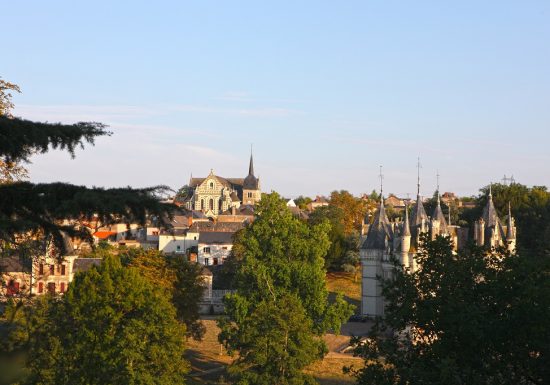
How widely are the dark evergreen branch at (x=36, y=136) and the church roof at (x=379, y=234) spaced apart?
62.5 metres

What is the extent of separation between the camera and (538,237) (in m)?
97.4

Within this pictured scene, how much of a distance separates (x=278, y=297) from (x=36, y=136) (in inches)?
1692

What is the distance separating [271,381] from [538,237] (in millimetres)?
56730

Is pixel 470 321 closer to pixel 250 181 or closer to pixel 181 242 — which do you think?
pixel 181 242

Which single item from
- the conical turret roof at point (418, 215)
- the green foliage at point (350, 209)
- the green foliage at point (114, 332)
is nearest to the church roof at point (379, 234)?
the conical turret roof at point (418, 215)

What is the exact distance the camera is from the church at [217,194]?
A: 7013 inches

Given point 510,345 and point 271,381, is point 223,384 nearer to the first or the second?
point 271,381

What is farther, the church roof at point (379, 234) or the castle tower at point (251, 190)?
the castle tower at point (251, 190)

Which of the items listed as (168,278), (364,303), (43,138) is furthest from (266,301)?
(43,138)

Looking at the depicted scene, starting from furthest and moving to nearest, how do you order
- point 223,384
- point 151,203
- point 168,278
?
point 168,278
point 223,384
point 151,203

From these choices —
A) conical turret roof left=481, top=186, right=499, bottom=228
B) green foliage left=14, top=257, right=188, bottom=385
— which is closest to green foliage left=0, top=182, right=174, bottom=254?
green foliage left=14, top=257, right=188, bottom=385

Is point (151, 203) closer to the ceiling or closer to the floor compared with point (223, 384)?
closer to the ceiling

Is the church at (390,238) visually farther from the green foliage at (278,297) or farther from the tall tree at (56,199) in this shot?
the tall tree at (56,199)

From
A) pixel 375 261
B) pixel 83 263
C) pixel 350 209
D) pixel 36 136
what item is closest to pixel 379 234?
pixel 375 261
